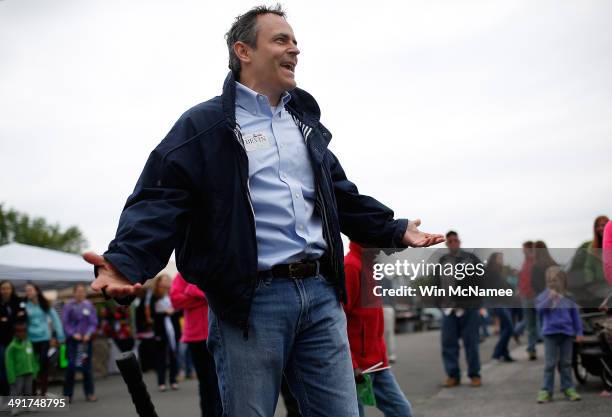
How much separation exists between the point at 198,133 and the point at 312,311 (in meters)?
0.76

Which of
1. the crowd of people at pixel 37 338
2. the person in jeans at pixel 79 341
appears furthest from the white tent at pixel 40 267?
the person in jeans at pixel 79 341

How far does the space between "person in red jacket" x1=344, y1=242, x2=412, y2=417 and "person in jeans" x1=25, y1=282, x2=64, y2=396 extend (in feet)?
23.6

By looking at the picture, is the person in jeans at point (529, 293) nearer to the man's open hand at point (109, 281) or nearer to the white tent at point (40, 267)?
the man's open hand at point (109, 281)

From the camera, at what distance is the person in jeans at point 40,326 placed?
12336 millimetres

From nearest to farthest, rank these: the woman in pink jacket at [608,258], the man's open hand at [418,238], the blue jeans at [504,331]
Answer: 1. the man's open hand at [418,238]
2. the woman in pink jacket at [608,258]
3. the blue jeans at [504,331]

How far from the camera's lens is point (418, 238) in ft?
11.4

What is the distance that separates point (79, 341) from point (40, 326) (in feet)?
1.91

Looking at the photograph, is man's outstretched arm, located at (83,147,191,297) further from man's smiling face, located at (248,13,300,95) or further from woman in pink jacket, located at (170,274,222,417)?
woman in pink jacket, located at (170,274,222,417)

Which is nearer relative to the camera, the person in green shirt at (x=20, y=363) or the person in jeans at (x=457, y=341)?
the person in green shirt at (x=20, y=363)

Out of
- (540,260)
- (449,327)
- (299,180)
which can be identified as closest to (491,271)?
(299,180)

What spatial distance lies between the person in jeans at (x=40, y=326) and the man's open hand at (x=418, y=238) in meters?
9.74

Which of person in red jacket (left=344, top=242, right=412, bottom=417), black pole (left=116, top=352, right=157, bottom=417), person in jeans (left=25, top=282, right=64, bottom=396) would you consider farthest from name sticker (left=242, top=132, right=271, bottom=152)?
person in jeans (left=25, top=282, right=64, bottom=396)

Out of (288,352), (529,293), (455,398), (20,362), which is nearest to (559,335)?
(455,398)

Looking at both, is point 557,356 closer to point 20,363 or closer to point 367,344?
point 367,344
